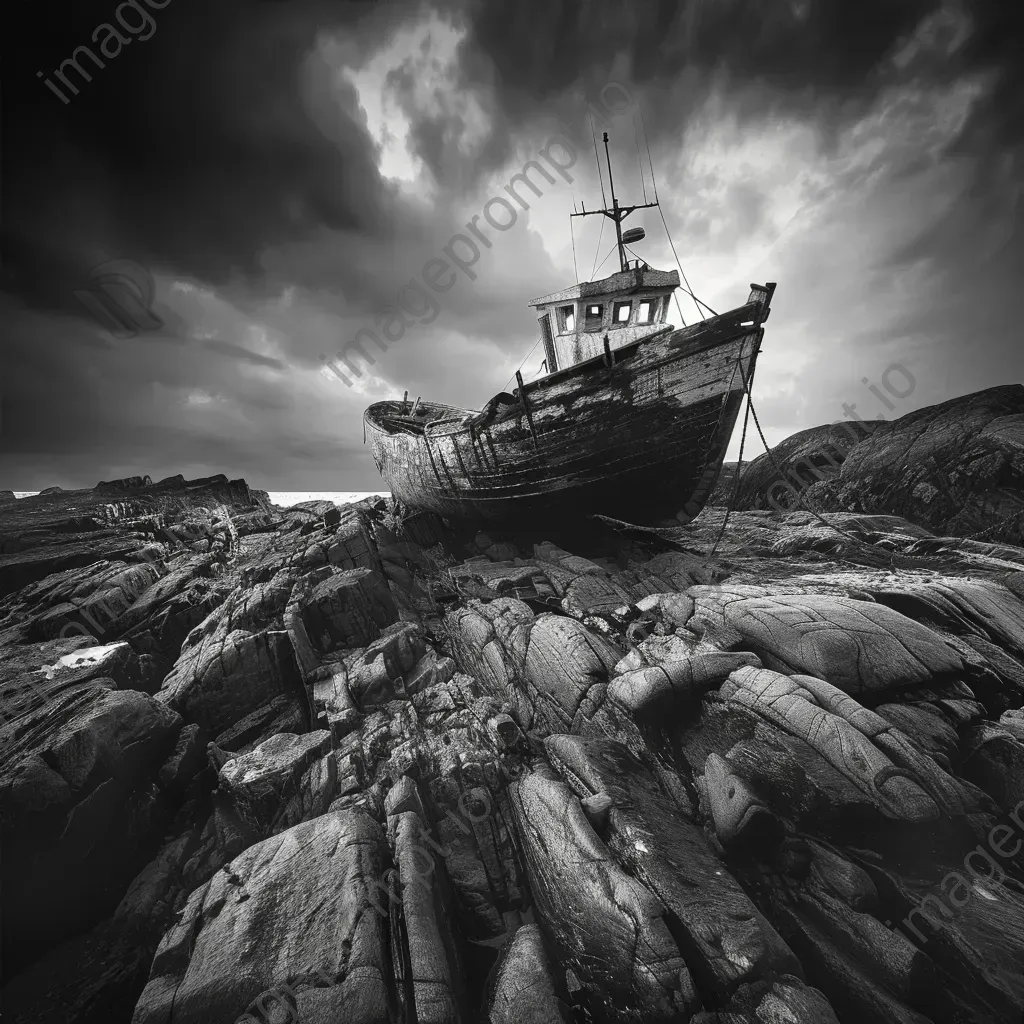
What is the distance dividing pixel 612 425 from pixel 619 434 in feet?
0.92

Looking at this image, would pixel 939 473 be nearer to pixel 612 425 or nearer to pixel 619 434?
pixel 619 434

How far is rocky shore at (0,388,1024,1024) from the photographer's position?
318cm

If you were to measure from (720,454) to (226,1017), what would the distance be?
11386 millimetres

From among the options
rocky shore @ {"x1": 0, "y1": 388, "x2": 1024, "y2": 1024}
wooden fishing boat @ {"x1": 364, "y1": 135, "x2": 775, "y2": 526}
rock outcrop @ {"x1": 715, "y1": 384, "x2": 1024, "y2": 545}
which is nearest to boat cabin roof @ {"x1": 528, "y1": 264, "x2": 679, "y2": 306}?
wooden fishing boat @ {"x1": 364, "y1": 135, "x2": 775, "y2": 526}

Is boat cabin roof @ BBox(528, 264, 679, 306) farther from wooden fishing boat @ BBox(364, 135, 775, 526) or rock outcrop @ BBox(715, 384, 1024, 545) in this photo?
rock outcrop @ BBox(715, 384, 1024, 545)

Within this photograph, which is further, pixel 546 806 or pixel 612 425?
pixel 612 425

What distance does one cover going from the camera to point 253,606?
A: 8906 millimetres

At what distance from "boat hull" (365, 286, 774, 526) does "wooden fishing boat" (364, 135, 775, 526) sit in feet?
0.08

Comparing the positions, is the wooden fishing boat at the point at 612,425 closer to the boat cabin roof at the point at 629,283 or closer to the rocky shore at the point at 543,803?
the boat cabin roof at the point at 629,283

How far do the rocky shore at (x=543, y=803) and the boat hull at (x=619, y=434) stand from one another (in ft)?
6.78

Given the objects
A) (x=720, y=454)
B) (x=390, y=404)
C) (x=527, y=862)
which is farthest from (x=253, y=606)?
(x=390, y=404)

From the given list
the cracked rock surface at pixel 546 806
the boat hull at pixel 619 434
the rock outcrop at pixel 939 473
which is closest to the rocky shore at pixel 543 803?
the cracked rock surface at pixel 546 806

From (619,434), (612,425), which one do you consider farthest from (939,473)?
(612,425)

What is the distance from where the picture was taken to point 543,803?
4523 millimetres
